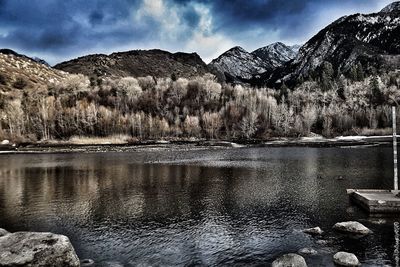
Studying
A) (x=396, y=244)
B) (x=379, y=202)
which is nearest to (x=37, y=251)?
(x=396, y=244)

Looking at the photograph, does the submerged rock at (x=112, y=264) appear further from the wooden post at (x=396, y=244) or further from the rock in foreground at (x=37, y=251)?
the wooden post at (x=396, y=244)

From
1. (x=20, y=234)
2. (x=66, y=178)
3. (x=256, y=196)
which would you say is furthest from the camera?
(x=66, y=178)

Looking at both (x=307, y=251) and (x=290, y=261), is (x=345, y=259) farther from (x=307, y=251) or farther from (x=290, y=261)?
(x=290, y=261)

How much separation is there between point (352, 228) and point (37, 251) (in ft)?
76.9

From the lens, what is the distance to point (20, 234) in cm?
2506

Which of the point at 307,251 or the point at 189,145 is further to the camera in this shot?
the point at 189,145

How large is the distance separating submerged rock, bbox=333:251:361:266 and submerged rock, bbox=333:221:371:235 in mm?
6476

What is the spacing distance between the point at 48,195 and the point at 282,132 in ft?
516

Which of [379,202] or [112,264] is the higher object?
[379,202]

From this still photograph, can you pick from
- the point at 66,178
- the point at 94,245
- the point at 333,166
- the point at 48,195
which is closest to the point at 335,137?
the point at 333,166

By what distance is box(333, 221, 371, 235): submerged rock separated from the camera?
2960 cm

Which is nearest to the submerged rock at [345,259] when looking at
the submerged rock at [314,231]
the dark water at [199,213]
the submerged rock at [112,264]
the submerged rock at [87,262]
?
the dark water at [199,213]

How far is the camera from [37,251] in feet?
74.7

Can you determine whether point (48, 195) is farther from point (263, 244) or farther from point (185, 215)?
Answer: point (263, 244)
